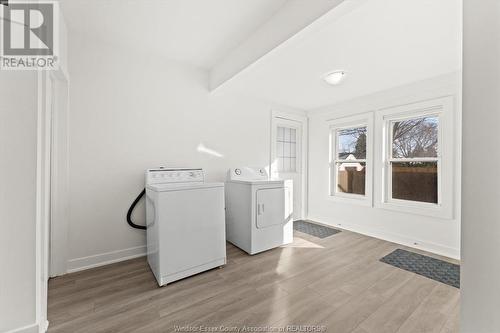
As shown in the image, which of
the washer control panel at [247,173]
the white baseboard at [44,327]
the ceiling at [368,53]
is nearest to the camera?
the white baseboard at [44,327]

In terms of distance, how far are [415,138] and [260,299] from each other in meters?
2.87

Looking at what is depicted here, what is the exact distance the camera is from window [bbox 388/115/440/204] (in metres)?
2.70

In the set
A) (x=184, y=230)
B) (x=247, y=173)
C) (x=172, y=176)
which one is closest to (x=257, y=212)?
(x=247, y=173)

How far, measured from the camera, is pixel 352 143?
3564 mm

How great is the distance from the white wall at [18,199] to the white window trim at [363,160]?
3.62 m

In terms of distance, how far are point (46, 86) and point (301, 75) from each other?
235 cm

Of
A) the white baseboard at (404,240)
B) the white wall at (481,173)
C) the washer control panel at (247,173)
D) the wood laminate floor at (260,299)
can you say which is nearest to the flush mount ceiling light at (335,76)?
the washer control panel at (247,173)

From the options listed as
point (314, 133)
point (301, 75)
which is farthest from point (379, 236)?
point (301, 75)

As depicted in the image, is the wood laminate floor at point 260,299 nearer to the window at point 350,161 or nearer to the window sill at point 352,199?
the window sill at point 352,199

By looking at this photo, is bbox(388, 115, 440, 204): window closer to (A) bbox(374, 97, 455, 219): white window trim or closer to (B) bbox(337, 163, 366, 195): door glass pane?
(A) bbox(374, 97, 455, 219): white window trim

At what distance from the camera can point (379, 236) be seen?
9.96 feet

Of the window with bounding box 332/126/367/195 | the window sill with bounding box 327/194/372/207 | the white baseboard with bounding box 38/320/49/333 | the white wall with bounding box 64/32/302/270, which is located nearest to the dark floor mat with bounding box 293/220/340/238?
the window sill with bounding box 327/194/372/207

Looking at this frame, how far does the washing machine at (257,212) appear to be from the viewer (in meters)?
2.51

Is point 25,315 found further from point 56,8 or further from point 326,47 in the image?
point 326,47
